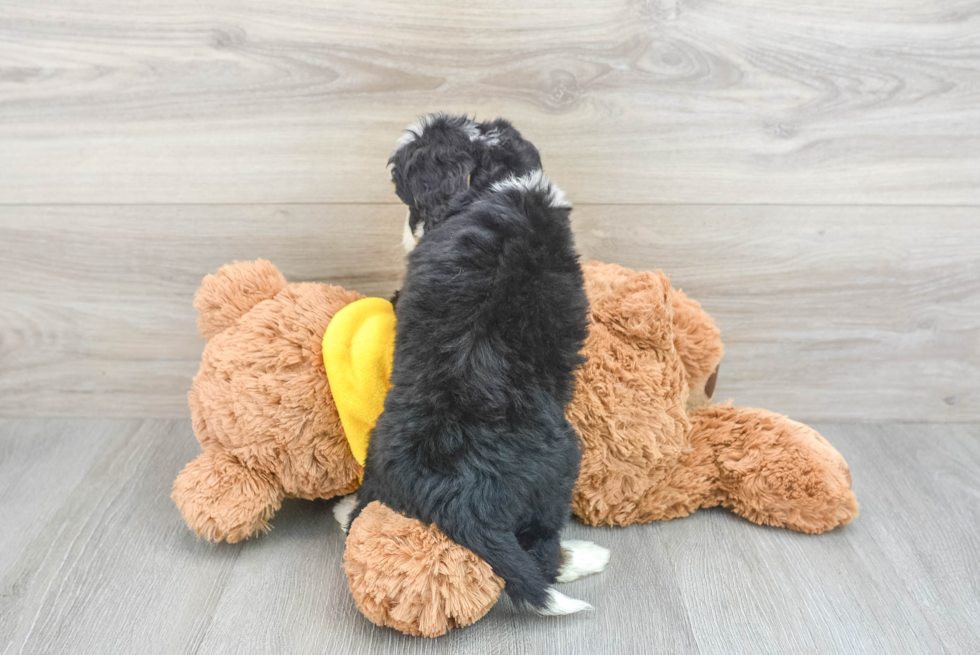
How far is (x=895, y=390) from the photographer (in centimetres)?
108

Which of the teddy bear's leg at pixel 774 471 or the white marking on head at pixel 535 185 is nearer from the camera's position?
the white marking on head at pixel 535 185

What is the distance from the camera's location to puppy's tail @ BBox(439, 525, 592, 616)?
2.12 feet

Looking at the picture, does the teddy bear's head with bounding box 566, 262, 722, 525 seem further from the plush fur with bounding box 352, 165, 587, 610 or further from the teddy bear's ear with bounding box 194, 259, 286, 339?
the teddy bear's ear with bounding box 194, 259, 286, 339

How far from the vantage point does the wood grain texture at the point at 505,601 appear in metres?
0.69

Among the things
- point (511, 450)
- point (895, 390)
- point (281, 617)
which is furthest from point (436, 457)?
point (895, 390)

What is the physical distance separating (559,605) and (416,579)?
14 cm

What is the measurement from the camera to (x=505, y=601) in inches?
28.6

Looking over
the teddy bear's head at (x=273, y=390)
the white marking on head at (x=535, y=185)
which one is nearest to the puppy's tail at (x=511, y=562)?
the teddy bear's head at (x=273, y=390)

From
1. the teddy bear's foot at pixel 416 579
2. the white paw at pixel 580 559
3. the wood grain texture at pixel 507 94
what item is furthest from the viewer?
the wood grain texture at pixel 507 94

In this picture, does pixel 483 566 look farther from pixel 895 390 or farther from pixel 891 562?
pixel 895 390

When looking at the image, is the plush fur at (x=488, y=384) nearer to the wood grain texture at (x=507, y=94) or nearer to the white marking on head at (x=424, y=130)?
the white marking on head at (x=424, y=130)

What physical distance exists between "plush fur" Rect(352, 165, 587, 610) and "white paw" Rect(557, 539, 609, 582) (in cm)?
8

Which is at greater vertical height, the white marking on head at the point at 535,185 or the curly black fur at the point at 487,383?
the white marking on head at the point at 535,185

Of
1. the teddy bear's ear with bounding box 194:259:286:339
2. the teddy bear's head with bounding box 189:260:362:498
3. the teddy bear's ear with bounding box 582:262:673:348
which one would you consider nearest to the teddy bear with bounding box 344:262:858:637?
the teddy bear's ear with bounding box 582:262:673:348
